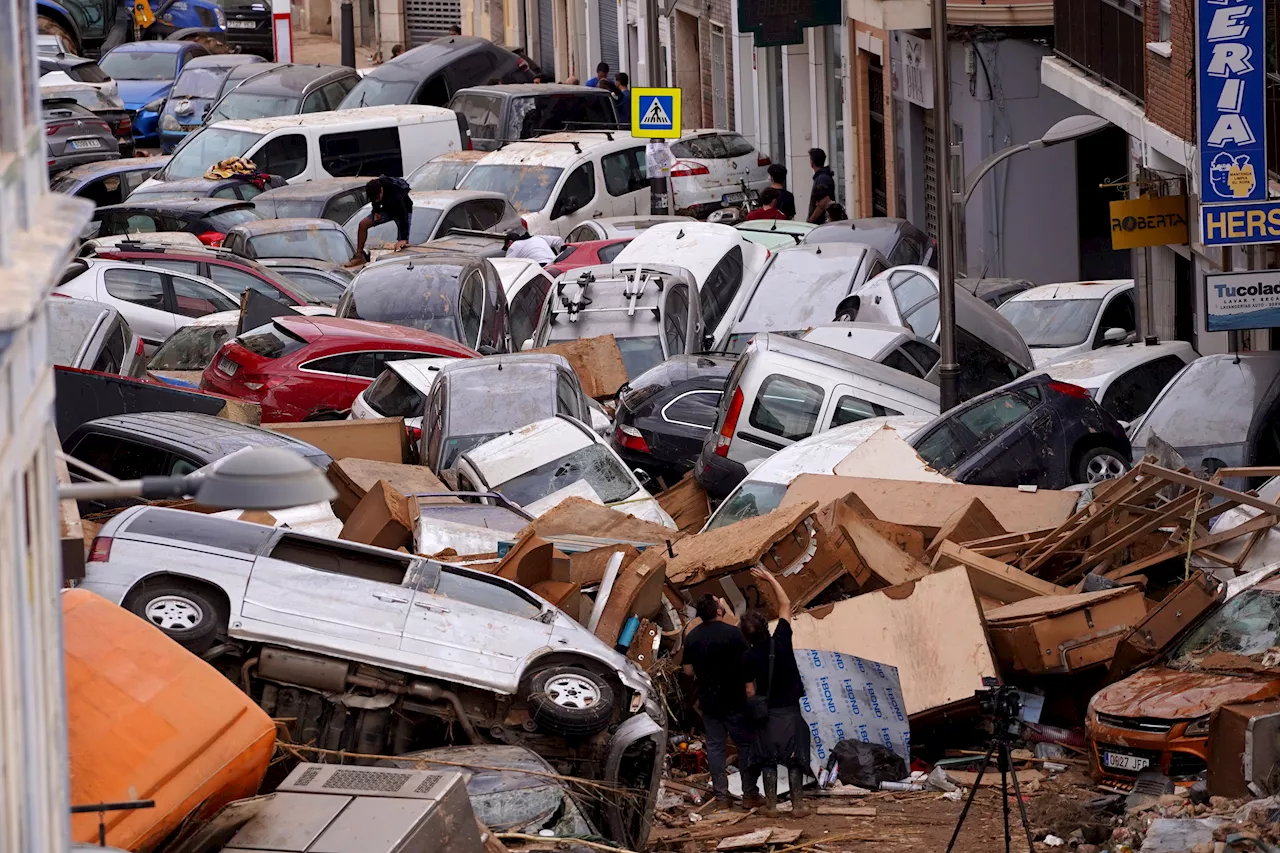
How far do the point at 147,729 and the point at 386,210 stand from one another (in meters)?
16.7

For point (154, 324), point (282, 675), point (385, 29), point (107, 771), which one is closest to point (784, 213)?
point (154, 324)

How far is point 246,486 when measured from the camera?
4.34 meters

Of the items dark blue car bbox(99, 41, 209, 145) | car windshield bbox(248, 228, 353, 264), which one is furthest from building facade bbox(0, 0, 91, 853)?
dark blue car bbox(99, 41, 209, 145)

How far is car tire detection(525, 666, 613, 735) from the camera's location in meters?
8.55

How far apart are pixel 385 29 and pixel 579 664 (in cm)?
4669

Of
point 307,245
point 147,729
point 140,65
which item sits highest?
point 140,65

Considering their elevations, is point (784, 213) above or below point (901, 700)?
above

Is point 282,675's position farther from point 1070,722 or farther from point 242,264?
point 242,264

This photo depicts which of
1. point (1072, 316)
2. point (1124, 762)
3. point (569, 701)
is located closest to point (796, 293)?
point (1072, 316)

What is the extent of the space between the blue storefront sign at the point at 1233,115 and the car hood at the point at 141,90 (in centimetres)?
2664

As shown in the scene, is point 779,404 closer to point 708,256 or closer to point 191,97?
point 708,256

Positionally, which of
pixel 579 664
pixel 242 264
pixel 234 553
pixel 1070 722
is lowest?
pixel 1070 722

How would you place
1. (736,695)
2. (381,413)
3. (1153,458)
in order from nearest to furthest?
(736,695) < (1153,458) < (381,413)

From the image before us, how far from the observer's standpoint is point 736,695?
965 centimetres
